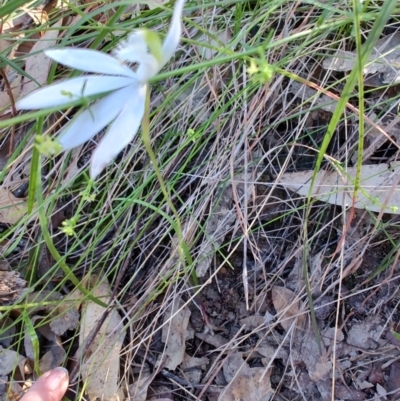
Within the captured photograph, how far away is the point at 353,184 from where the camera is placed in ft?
2.95

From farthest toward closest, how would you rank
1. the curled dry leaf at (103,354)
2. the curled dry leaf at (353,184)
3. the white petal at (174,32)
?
the curled dry leaf at (103,354) < the curled dry leaf at (353,184) < the white petal at (174,32)

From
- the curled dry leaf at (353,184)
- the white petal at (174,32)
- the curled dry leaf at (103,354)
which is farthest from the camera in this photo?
the curled dry leaf at (103,354)

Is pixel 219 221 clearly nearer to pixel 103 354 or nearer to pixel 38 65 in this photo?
pixel 103 354

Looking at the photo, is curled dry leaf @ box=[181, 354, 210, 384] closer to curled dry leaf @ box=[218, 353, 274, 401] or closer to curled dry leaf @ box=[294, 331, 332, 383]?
curled dry leaf @ box=[218, 353, 274, 401]

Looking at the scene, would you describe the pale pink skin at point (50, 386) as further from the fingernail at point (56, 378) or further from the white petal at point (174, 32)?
the white petal at point (174, 32)

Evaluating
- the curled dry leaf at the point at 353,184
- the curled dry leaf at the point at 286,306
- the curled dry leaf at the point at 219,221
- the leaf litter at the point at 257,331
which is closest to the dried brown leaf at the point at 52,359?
the leaf litter at the point at 257,331

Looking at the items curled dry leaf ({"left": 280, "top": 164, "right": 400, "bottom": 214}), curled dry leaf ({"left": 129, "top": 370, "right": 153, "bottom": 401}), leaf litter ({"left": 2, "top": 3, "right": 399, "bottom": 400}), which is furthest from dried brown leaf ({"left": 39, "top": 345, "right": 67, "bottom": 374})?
curled dry leaf ({"left": 280, "top": 164, "right": 400, "bottom": 214})

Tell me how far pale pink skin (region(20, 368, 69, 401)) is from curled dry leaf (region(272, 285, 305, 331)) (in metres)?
0.46

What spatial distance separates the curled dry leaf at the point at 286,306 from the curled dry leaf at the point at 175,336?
0.19m

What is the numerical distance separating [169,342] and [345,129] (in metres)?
0.57

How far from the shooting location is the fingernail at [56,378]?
0.99 m

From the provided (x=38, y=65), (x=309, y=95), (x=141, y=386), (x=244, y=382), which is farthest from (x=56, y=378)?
(x=309, y=95)

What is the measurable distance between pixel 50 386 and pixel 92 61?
73cm

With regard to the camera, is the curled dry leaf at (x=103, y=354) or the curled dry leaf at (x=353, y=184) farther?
the curled dry leaf at (x=103, y=354)
